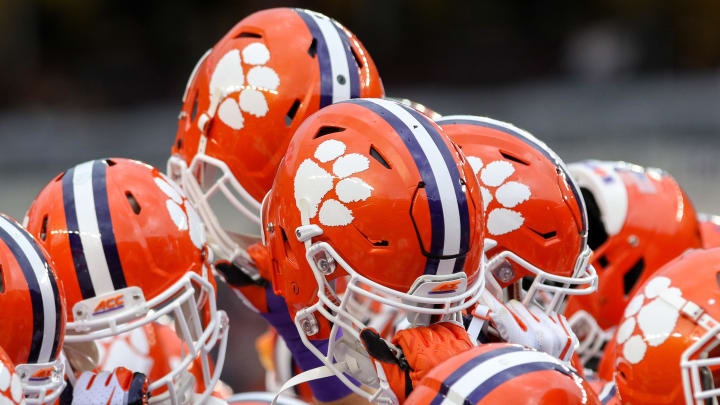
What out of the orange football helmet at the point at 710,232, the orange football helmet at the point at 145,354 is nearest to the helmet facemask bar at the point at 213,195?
the orange football helmet at the point at 145,354

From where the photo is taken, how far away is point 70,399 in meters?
2.16

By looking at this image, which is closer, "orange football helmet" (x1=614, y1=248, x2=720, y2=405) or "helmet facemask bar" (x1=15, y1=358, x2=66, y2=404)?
"helmet facemask bar" (x1=15, y1=358, x2=66, y2=404)

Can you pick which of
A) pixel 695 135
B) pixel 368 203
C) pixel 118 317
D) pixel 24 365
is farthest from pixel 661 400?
pixel 695 135

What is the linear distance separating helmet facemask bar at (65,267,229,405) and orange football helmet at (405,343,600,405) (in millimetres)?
654

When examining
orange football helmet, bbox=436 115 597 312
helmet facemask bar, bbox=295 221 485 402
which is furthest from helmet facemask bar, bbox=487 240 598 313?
helmet facemask bar, bbox=295 221 485 402

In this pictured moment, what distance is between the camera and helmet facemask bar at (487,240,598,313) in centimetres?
218

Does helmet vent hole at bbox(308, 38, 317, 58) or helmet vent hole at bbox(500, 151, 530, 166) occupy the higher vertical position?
helmet vent hole at bbox(308, 38, 317, 58)

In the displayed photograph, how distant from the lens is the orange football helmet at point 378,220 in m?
1.85

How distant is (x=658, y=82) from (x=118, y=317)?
303 inches

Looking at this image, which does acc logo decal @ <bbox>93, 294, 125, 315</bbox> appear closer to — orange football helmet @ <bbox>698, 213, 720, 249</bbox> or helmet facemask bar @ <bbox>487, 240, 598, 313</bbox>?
helmet facemask bar @ <bbox>487, 240, 598, 313</bbox>

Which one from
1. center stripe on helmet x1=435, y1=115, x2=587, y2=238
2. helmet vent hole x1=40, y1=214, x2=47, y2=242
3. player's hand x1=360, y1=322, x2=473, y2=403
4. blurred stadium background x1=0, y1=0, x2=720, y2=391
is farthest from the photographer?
blurred stadium background x1=0, y1=0, x2=720, y2=391

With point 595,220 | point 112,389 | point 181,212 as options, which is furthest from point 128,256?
point 595,220

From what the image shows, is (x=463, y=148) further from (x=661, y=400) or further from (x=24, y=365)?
(x=24, y=365)

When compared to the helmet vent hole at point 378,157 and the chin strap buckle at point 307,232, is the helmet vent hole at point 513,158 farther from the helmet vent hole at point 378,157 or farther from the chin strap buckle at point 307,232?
the chin strap buckle at point 307,232
